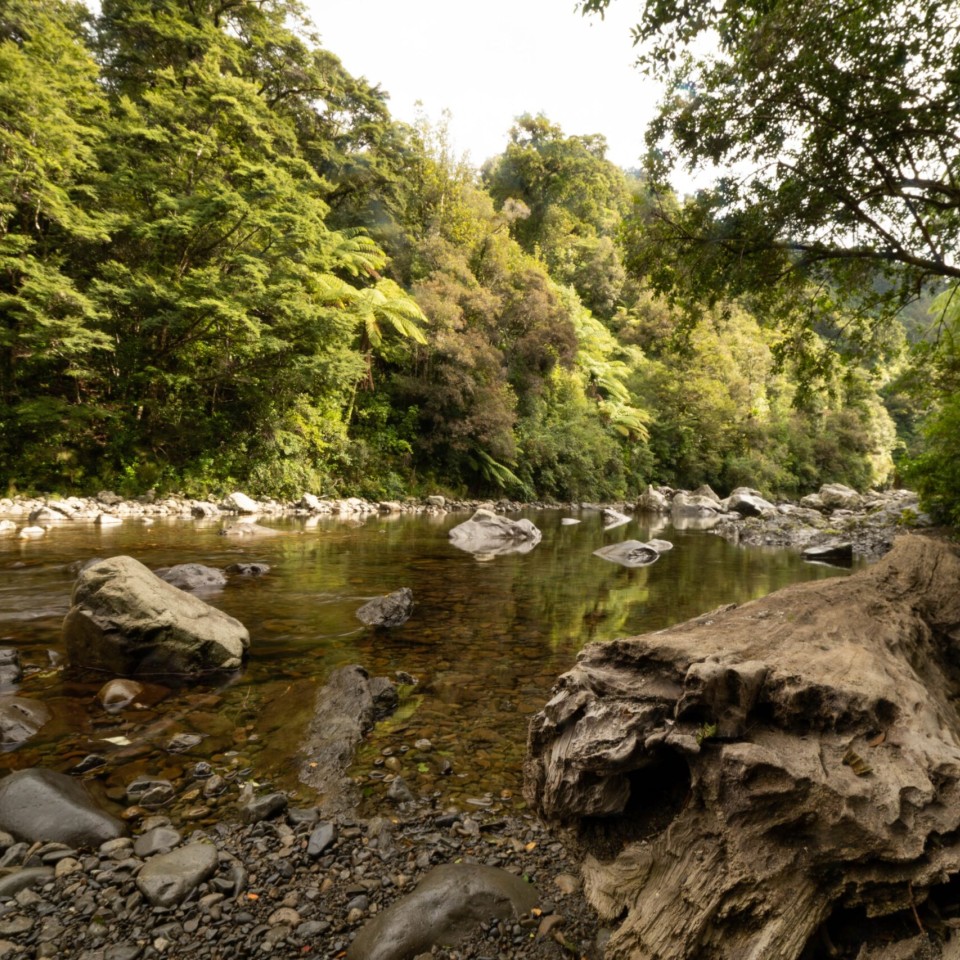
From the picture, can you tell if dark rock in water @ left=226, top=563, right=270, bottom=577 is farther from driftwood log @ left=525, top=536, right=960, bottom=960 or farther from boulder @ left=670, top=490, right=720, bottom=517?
boulder @ left=670, top=490, right=720, bottom=517

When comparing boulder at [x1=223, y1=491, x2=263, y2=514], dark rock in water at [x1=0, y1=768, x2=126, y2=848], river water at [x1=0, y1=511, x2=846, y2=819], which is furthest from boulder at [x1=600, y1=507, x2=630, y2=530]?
dark rock in water at [x1=0, y1=768, x2=126, y2=848]

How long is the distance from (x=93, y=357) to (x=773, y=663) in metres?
16.6

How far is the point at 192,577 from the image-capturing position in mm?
7180

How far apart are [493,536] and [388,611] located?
7.26m

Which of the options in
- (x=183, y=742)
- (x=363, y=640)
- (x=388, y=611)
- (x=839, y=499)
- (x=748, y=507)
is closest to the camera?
(x=183, y=742)

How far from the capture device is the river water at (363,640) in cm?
318

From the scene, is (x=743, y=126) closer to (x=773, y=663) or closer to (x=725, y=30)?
(x=725, y=30)

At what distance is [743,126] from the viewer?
6.12 meters

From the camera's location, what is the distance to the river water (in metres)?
3.18

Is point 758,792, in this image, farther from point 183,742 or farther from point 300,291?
point 300,291

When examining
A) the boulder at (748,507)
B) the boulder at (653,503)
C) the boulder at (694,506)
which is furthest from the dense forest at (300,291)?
the boulder at (748,507)

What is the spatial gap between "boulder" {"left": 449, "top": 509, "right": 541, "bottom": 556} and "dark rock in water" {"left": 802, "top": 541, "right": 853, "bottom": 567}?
20.9ft

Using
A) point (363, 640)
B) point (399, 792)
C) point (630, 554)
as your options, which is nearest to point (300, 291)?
point (630, 554)

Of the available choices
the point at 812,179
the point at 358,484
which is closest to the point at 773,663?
the point at 812,179
